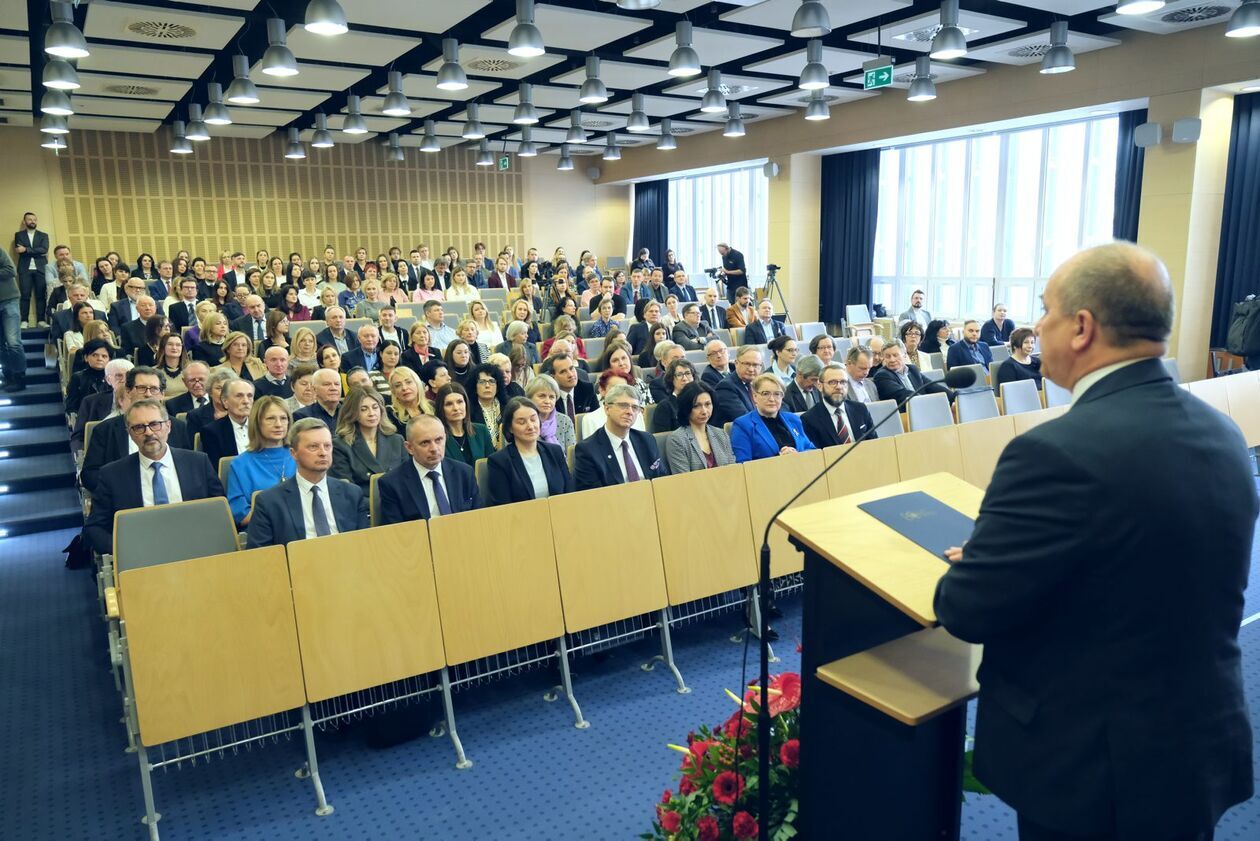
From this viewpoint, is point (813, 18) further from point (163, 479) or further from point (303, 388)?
point (163, 479)

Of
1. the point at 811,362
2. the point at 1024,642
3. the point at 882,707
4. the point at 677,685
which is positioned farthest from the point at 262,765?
the point at 811,362

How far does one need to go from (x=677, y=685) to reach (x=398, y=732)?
121cm

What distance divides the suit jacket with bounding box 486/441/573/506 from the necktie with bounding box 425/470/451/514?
0.29 metres

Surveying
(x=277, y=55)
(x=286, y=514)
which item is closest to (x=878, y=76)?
(x=277, y=55)

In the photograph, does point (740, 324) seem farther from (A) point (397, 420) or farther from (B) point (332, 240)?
(B) point (332, 240)

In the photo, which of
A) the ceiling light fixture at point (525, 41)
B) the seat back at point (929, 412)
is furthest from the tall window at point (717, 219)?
the seat back at point (929, 412)

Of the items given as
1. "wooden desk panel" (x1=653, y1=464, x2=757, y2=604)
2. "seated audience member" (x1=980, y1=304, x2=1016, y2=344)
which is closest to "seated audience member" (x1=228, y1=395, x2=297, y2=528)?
"wooden desk panel" (x1=653, y1=464, x2=757, y2=604)

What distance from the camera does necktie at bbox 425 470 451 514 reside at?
3748 millimetres

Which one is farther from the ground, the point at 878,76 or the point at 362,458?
the point at 878,76

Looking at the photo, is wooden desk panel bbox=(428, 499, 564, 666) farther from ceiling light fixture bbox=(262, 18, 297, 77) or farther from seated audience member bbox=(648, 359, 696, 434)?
ceiling light fixture bbox=(262, 18, 297, 77)

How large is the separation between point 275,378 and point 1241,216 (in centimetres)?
917

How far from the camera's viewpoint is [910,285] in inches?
499

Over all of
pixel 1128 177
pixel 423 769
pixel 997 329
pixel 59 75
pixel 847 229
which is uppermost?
pixel 59 75

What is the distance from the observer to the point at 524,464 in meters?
4.10
